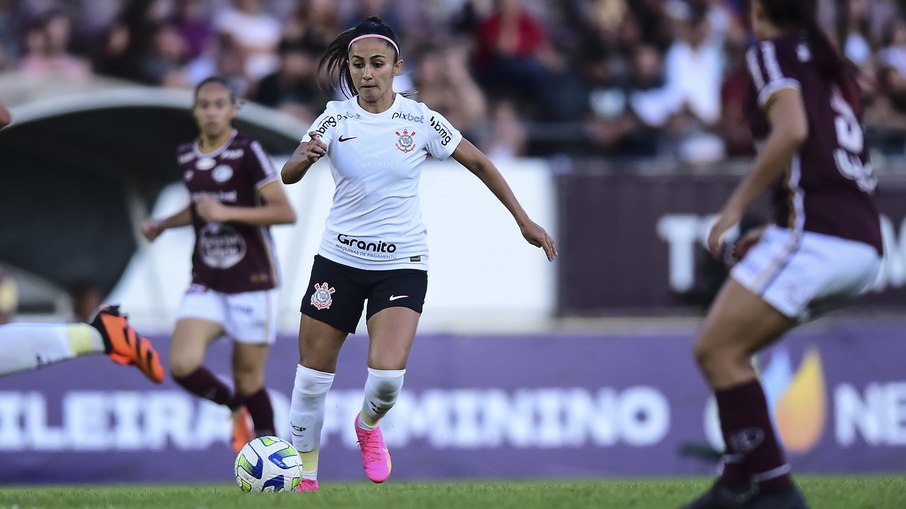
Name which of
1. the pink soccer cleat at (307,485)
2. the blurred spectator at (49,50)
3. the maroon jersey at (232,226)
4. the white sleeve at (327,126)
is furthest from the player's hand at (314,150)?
the blurred spectator at (49,50)

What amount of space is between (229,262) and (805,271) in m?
4.95

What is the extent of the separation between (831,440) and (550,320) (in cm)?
286

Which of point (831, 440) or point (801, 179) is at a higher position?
point (801, 179)

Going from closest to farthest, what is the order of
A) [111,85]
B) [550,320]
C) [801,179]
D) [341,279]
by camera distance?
[801,179]
[341,279]
[111,85]
[550,320]

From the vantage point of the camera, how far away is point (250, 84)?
1479 centimetres

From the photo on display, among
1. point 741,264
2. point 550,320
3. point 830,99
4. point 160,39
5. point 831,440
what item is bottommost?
point 831,440

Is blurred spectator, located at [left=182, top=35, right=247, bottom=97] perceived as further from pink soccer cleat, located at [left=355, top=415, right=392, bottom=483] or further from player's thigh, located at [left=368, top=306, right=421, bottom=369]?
player's thigh, located at [left=368, top=306, right=421, bottom=369]

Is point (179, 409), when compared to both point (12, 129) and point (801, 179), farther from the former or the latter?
point (801, 179)

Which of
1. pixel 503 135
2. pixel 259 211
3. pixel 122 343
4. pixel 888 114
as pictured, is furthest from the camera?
pixel 888 114

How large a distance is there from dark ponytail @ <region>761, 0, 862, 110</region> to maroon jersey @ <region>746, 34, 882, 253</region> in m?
0.04

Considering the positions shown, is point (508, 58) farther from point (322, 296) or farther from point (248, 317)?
point (322, 296)

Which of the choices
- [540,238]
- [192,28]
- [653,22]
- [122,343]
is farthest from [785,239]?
[653,22]

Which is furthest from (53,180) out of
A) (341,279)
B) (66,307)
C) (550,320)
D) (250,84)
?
(341,279)

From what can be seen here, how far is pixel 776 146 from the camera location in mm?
5527
